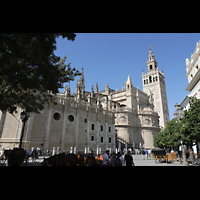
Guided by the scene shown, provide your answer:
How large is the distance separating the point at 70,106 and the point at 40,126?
6.74 metres

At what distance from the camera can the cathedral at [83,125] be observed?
20484 millimetres

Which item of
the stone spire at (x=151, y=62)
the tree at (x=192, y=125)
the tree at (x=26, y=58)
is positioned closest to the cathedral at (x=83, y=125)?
the tree at (x=26, y=58)

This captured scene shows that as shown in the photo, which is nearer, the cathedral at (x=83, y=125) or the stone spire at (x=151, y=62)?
the cathedral at (x=83, y=125)

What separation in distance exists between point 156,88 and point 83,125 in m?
50.2

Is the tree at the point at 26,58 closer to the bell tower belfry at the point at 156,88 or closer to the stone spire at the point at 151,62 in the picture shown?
the bell tower belfry at the point at 156,88

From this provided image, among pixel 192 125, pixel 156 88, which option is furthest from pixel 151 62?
pixel 192 125

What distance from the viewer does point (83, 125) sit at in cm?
2869

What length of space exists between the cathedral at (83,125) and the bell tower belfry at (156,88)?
10.8 meters

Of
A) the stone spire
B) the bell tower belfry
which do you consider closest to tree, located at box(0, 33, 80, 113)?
the bell tower belfry

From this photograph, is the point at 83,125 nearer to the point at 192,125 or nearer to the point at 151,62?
the point at 192,125
